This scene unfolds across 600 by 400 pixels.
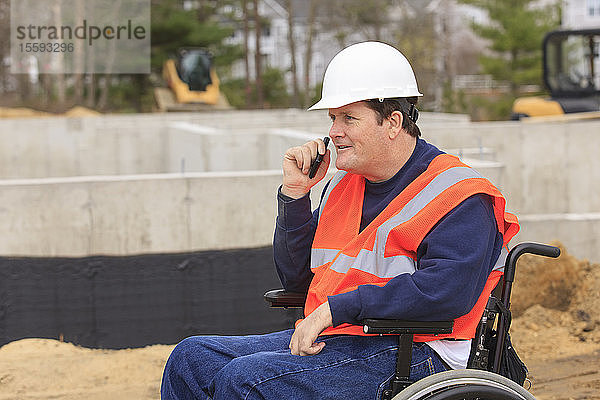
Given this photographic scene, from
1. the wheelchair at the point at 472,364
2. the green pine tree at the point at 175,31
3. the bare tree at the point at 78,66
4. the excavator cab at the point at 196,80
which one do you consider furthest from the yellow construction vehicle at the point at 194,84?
the wheelchair at the point at 472,364

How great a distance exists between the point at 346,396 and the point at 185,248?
12.2 ft

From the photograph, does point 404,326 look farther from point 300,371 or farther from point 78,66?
point 78,66

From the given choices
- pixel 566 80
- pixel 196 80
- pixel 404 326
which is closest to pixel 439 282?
pixel 404 326

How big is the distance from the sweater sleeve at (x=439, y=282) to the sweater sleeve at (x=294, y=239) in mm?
487

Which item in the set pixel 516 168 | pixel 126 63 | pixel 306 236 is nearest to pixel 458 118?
pixel 516 168

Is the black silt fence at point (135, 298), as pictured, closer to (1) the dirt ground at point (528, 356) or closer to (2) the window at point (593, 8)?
(1) the dirt ground at point (528, 356)

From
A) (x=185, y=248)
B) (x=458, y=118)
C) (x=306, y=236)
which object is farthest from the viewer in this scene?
(x=458, y=118)

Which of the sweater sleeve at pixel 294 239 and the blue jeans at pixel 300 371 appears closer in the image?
the blue jeans at pixel 300 371

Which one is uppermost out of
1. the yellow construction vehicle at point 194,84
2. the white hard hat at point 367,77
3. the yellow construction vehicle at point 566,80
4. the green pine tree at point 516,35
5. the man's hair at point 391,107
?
the green pine tree at point 516,35

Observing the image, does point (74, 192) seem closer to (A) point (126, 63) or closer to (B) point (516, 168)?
(B) point (516, 168)

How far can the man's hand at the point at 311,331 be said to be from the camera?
254cm

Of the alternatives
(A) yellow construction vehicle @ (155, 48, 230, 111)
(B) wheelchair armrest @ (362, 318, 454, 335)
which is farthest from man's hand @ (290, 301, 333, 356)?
(A) yellow construction vehicle @ (155, 48, 230, 111)

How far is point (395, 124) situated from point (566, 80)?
13.8 metres

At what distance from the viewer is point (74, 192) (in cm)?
596
